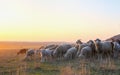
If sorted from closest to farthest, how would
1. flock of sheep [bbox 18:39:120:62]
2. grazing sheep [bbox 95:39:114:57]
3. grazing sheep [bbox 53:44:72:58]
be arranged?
1. flock of sheep [bbox 18:39:120:62]
2. grazing sheep [bbox 95:39:114:57]
3. grazing sheep [bbox 53:44:72:58]

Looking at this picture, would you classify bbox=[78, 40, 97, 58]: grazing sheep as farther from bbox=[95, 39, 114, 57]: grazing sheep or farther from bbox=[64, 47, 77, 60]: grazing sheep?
bbox=[64, 47, 77, 60]: grazing sheep

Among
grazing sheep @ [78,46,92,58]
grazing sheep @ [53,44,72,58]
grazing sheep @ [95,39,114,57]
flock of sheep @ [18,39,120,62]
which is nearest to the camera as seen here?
grazing sheep @ [78,46,92,58]

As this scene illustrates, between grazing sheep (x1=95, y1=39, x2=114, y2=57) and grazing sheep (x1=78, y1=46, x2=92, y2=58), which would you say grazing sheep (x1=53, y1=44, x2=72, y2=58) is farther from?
grazing sheep (x1=95, y1=39, x2=114, y2=57)

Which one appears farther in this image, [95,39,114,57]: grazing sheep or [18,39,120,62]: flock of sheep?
[95,39,114,57]: grazing sheep

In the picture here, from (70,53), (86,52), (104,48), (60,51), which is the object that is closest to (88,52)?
(86,52)

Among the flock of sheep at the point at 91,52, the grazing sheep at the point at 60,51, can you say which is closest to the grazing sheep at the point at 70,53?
the flock of sheep at the point at 91,52

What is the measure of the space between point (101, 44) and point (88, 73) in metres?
9.24

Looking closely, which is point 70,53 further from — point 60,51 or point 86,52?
point 60,51

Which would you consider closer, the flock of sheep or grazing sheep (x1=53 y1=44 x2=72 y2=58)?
the flock of sheep

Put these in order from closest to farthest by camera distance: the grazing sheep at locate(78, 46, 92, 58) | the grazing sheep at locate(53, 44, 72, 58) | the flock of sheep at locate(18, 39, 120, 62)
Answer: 1. the grazing sheep at locate(78, 46, 92, 58)
2. the flock of sheep at locate(18, 39, 120, 62)
3. the grazing sheep at locate(53, 44, 72, 58)

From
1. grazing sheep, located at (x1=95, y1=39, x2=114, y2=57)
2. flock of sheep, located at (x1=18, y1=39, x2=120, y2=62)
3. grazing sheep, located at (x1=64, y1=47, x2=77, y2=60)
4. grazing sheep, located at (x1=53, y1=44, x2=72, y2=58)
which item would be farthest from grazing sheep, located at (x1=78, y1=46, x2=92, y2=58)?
grazing sheep, located at (x1=53, y1=44, x2=72, y2=58)

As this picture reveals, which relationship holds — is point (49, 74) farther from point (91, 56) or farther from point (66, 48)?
point (66, 48)

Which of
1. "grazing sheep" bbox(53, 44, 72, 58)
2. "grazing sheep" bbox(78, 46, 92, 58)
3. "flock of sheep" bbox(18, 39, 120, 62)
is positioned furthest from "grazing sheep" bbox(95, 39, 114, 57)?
"grazing sheep" bbox(53, 44, 72, 58)

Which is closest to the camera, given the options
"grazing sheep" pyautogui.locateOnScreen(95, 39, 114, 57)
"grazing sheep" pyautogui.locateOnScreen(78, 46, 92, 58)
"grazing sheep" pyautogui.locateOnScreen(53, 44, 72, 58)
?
"grazing sheep" pyautogui.locateOnScreen(78, 46, 92, 58)
